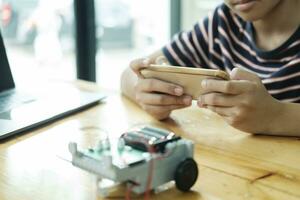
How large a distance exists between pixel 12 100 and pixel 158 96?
0.34m

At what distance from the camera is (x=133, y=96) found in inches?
45.4

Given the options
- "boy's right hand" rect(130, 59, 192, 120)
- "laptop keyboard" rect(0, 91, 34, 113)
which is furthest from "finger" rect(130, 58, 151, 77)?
"laptop keyboard" rect(0, 91, 34, 113)

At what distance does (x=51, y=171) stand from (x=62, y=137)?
0.55ft

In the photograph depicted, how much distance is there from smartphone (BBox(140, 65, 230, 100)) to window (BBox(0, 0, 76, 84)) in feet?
3.74

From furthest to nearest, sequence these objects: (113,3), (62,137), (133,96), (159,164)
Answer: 1. (113,3)
2. (133,96)
3. (62,137)
4. (159,164)

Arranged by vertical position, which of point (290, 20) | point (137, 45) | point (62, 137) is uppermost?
point (290, 20)

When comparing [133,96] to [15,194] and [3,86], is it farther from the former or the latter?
[15,194]

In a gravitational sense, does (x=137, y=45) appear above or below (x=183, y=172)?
below

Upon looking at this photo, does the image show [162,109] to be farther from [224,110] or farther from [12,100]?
[12,100]

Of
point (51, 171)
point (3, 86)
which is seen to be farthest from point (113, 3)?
point (51, 171)

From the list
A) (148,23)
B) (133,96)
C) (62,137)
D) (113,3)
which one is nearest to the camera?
(62,137)

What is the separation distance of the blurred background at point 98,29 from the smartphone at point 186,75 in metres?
1.04

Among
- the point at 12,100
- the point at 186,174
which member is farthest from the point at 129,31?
the point at 186,174

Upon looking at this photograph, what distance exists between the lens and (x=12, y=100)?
1.12 meters
